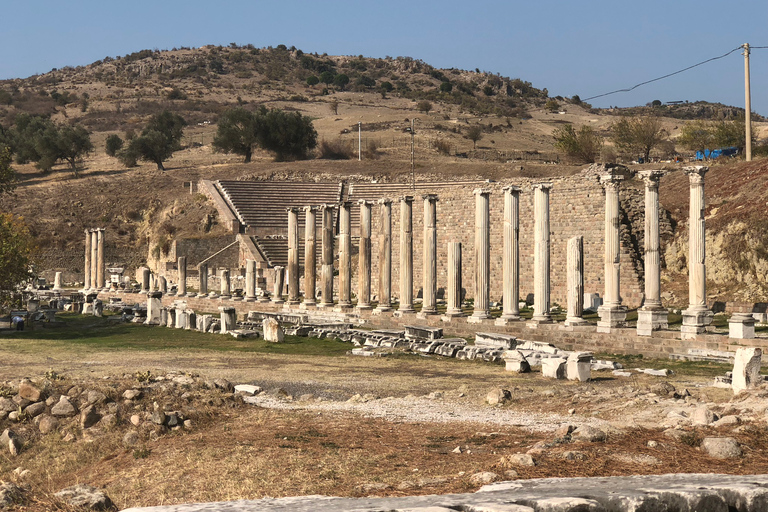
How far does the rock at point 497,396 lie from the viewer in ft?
46.6

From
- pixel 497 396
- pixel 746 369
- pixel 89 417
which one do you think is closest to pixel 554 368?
pixel 497 396

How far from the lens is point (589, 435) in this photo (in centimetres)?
1050

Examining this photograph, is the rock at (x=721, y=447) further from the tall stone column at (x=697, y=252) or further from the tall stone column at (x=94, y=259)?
the tall stone column at (x=94, y=259)

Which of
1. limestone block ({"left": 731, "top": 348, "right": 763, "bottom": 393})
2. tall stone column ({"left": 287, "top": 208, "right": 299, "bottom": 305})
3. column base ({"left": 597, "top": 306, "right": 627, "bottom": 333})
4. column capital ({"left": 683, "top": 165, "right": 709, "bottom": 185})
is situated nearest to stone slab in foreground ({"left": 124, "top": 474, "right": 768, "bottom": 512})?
limestone block ({"left": 731, "top": 348, "right": 763, "bottom": 393})

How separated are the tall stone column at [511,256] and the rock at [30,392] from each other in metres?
15.2

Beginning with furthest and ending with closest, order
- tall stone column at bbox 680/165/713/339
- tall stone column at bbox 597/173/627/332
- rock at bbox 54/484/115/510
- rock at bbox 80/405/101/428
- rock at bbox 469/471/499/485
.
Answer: tall stone column at bbox 597/173/627/332, tall stone column at bbox 680/165/713/339, rock at bbox 80/405/101/428, rock at bbox 54/484/115/510, rock at bbox 469/471/499/485

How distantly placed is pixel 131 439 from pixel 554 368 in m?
8.53

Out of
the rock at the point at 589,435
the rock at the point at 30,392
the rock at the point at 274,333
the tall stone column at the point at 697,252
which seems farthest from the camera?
the rock at the point at 274,333

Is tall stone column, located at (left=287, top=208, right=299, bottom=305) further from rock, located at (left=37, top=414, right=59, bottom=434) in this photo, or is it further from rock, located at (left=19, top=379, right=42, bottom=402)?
rock, located at (left=37, top=414, right=59, bottom=434)

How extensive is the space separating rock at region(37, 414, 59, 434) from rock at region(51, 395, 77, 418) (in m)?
0.15

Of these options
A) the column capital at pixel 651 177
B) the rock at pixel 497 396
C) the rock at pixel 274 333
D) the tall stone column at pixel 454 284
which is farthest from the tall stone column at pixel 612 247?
the rock at pixel 497 396

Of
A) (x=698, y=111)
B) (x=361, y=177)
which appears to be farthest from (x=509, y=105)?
(x=361, y=177)

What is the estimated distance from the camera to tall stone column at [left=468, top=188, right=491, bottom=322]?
27484 millimetres

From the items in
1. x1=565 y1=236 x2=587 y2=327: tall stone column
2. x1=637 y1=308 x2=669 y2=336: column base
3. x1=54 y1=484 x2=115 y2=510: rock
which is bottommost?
x1=54 y1=484 x2=115 y2=510: rock
